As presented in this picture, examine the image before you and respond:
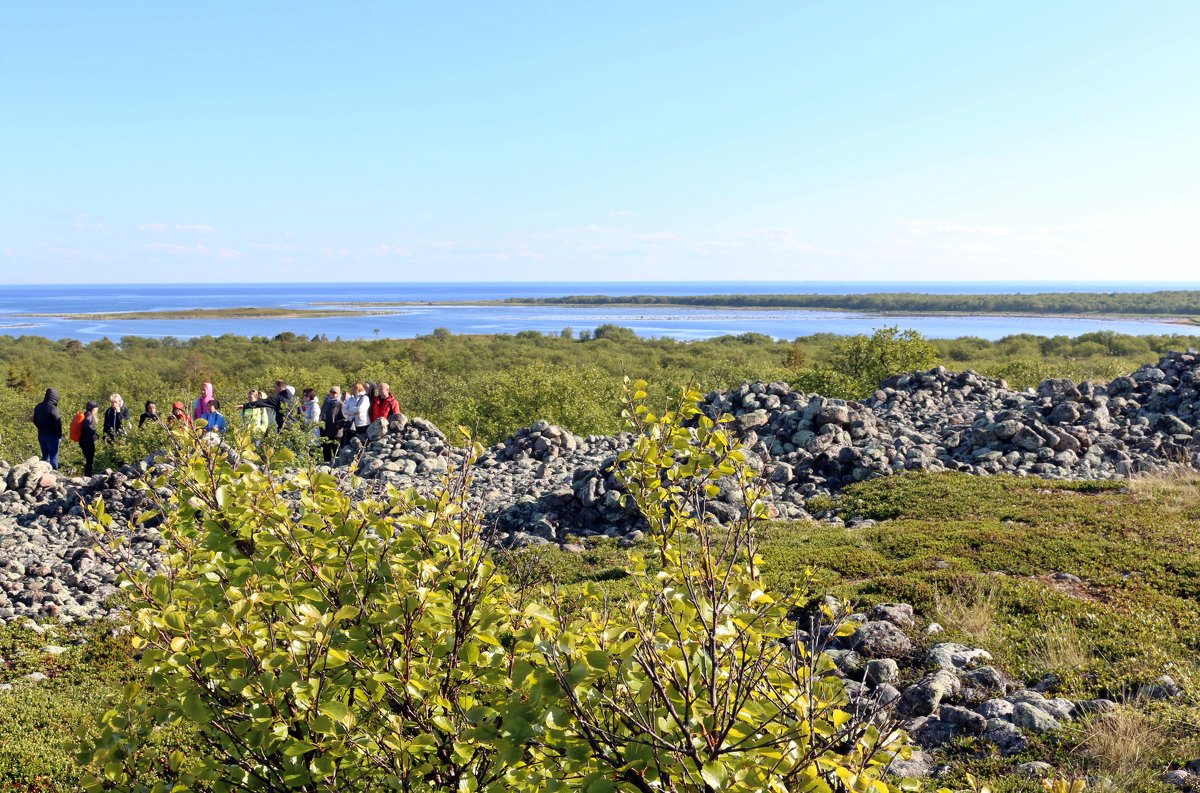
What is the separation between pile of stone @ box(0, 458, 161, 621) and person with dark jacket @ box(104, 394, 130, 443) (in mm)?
2462

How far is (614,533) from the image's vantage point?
1378 centimetres

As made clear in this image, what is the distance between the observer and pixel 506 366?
6712 cm

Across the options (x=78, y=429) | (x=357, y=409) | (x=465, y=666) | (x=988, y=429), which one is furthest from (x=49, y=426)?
(x=988, y=429)

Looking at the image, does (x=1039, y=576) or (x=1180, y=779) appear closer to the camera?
(x=1180, y=779)

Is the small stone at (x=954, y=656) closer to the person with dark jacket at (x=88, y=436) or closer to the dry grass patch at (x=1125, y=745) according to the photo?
the dry grass patch at (x=1125, y=745)

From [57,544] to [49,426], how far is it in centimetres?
618

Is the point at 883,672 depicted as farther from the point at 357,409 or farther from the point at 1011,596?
the point at 357,409

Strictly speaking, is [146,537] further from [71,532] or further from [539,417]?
[539,417]

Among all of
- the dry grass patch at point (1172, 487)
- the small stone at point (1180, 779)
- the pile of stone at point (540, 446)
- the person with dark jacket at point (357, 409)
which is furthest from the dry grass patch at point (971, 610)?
the person with dark jacket at point (357, 409)

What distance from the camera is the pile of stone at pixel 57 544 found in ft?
36.4

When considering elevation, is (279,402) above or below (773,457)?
above

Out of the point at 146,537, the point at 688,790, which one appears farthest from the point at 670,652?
the point at 146,537

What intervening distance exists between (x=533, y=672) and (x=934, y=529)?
11.2 m

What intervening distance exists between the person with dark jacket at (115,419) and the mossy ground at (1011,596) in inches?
405
